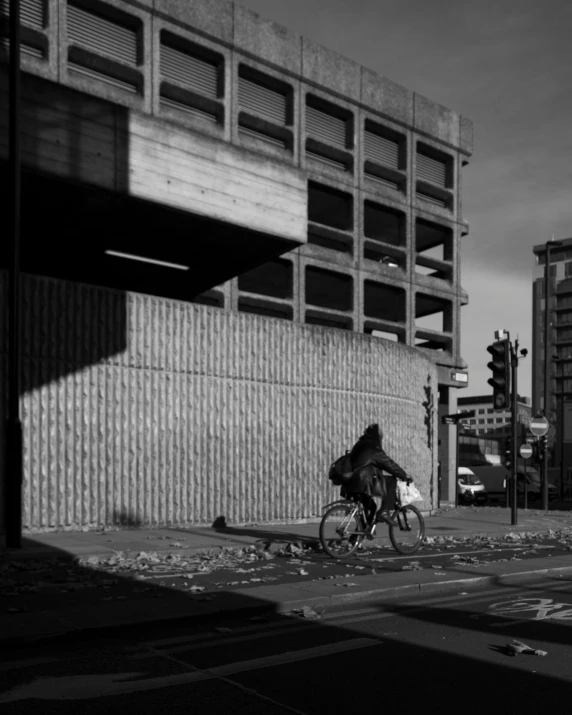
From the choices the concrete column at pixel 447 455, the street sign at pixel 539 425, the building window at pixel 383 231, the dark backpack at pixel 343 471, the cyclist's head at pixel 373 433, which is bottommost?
the concrete column at pixel 447 455

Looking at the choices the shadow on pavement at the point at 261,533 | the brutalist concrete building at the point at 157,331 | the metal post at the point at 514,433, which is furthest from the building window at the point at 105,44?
the shadow on pavement at the point at 261,533

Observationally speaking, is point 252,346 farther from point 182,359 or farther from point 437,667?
point 437,667

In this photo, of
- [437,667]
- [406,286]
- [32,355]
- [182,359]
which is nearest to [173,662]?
[437,667]

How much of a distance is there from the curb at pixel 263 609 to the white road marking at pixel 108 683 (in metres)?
1.05

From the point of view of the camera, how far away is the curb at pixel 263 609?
660 cm

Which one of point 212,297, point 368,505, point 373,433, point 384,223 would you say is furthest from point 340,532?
point 384,223

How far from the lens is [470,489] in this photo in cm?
4759

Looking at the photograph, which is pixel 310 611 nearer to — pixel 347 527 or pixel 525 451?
pixel 347 527

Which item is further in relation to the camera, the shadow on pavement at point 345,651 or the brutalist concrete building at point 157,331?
the brutalist concrete building at point 157,331

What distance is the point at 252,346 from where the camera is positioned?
17875 mm

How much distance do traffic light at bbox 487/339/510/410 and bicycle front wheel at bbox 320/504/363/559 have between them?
282 inches

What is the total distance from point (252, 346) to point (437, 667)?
40.4 feet

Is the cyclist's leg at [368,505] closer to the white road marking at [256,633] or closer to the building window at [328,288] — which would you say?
the white road marking at [256,633]

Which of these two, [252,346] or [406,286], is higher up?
[406,286]
